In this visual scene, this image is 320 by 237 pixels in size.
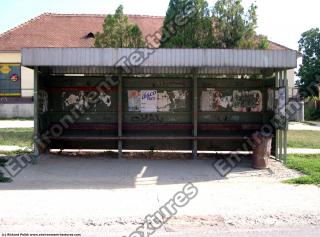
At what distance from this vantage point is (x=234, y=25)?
21.6 m

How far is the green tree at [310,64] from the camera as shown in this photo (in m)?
43.9

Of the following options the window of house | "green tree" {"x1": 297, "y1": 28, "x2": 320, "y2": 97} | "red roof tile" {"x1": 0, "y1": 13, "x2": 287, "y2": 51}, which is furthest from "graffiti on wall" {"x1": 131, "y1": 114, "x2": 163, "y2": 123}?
"green tree" {"x1": 297, "y1": 28, "x2": 320, "y2": 97}

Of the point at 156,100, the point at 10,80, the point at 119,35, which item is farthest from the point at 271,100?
the point at 10,80

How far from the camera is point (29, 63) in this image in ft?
37.3

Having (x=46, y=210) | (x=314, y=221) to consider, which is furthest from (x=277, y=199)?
(x=46, y=210)

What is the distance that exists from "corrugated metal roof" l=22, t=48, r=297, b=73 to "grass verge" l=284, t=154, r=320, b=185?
2.53 metres

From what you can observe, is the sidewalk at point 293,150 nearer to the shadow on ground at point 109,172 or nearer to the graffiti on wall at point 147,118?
the shadow on ground at point 109,172

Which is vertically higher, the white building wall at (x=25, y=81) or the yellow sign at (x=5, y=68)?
the yellow sign at (x=5, y=68)

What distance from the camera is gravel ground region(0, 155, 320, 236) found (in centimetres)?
663

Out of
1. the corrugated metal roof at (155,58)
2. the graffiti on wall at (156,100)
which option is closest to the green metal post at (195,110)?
the graffiti on wall at (156,100)

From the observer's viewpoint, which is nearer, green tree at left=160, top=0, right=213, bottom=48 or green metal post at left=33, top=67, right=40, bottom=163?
green metal post at left=33, top=67, right=40, bottom=163

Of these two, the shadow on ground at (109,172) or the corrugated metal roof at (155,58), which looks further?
the corrugated metal roof at (155,58)

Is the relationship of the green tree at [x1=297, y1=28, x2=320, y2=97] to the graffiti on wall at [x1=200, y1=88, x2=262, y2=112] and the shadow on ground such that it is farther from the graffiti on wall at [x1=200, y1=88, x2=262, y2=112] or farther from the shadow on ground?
the shadow on ground

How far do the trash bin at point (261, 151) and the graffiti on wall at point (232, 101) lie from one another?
6.97 feet
